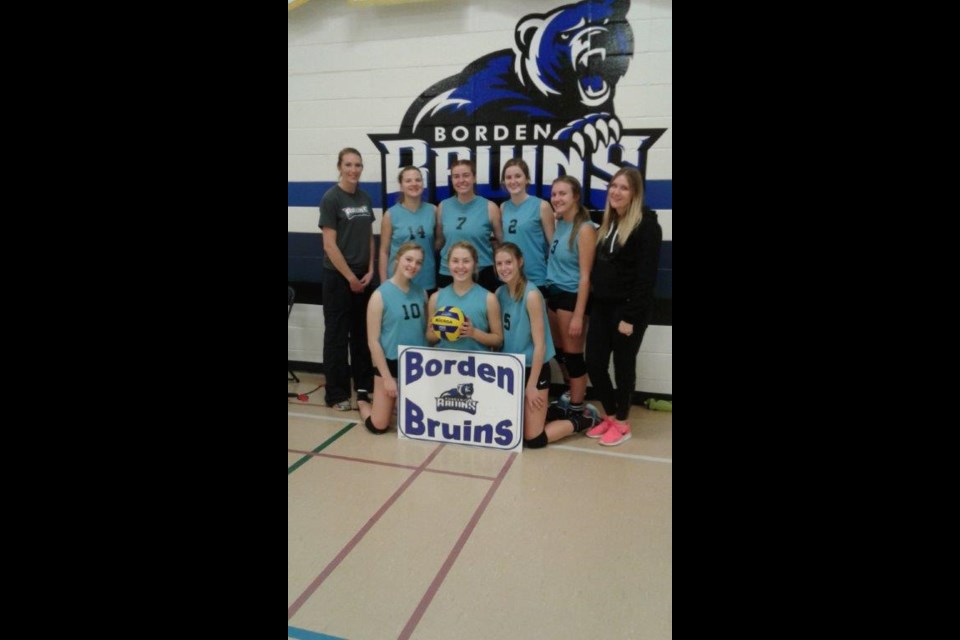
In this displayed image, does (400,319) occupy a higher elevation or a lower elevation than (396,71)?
lower

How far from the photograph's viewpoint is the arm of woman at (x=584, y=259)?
3336mm

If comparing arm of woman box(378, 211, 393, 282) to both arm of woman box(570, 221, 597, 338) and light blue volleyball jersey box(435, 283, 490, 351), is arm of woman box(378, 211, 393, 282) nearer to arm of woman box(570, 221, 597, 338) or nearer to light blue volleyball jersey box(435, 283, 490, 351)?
light blue volleyball jersey box(435, 283, 490, 351)

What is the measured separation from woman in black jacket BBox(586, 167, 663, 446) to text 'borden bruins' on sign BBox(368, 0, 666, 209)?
0.55 metres

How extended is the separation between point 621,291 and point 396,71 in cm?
207

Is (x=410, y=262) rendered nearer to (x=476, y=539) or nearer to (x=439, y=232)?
(x=439, y=232)

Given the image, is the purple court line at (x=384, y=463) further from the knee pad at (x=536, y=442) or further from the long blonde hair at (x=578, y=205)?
the long blonde hair at (x=578, y=205)

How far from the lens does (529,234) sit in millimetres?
3539

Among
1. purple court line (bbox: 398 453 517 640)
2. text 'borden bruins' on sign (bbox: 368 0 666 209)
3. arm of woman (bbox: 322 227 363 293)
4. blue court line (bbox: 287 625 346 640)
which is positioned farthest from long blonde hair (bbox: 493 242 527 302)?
blue court line (bbox: 287 625 346 640)

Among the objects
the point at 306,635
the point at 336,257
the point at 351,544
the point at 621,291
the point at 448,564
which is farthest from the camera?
the point at 336,257

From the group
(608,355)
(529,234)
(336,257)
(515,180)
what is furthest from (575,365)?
(336,257)

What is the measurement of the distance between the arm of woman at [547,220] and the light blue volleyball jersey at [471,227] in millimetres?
317

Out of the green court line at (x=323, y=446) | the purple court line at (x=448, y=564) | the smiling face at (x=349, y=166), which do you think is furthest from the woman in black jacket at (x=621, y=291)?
the smiling face at (x=349, y=166)

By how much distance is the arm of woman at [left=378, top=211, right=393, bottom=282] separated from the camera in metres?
3.70
